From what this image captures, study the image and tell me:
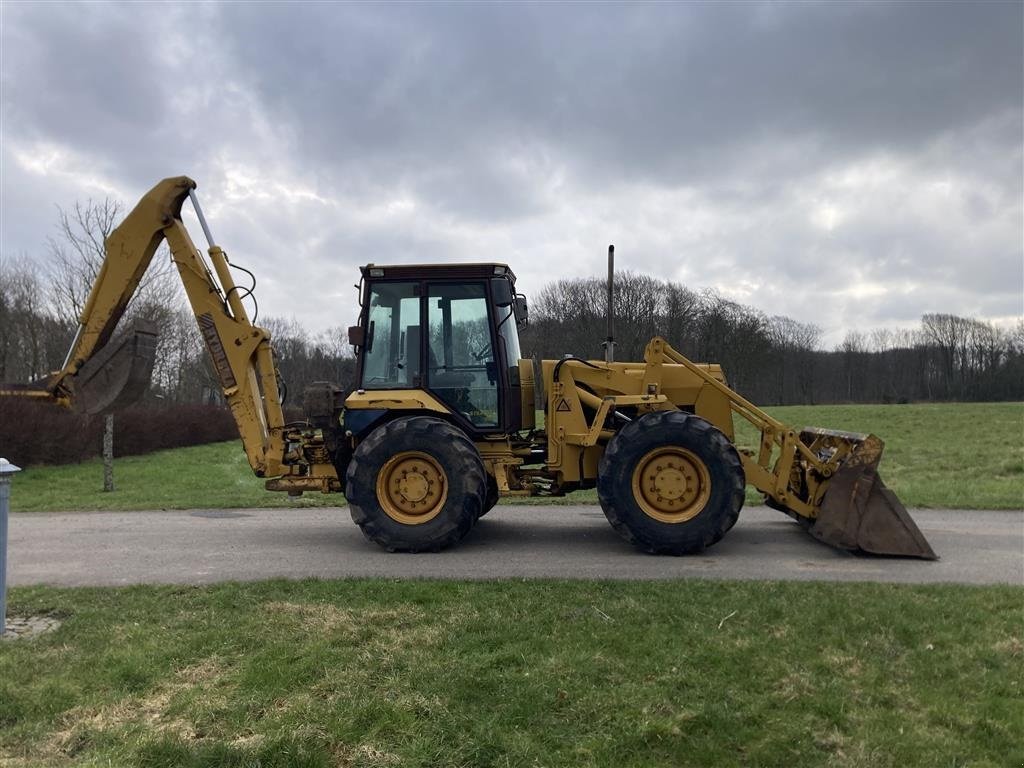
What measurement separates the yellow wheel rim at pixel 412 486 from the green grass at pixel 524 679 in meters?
1.85

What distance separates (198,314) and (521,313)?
3549 mm

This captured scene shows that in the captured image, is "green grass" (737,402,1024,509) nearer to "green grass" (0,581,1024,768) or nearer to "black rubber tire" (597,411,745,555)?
"black rubber tire" (597,411,745,555)

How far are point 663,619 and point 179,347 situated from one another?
35.1 meters

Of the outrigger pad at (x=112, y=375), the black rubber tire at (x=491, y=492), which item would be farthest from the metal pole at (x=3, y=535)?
the black rubber tire at (x=491, y=492)

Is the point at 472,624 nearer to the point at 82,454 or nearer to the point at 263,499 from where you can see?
the point at 263,499

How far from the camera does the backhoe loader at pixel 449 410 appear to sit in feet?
24.0

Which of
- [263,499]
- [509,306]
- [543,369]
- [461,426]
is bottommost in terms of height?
[263,499]

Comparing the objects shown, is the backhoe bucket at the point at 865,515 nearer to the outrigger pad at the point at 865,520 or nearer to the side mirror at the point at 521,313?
the outrigger pad at the point at 865,520

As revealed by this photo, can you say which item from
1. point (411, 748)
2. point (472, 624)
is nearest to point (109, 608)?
point (472, 624)

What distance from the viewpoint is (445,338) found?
7891mm

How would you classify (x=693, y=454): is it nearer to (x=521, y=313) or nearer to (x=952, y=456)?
(x=521, y=313)

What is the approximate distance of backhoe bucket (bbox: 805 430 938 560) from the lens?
23.1 feet

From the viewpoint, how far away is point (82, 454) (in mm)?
19109

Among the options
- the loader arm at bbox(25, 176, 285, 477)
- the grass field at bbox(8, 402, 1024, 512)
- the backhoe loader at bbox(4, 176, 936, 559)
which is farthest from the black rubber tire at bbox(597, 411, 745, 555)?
the grass field at bbox(8, 402, 1024, 512)
